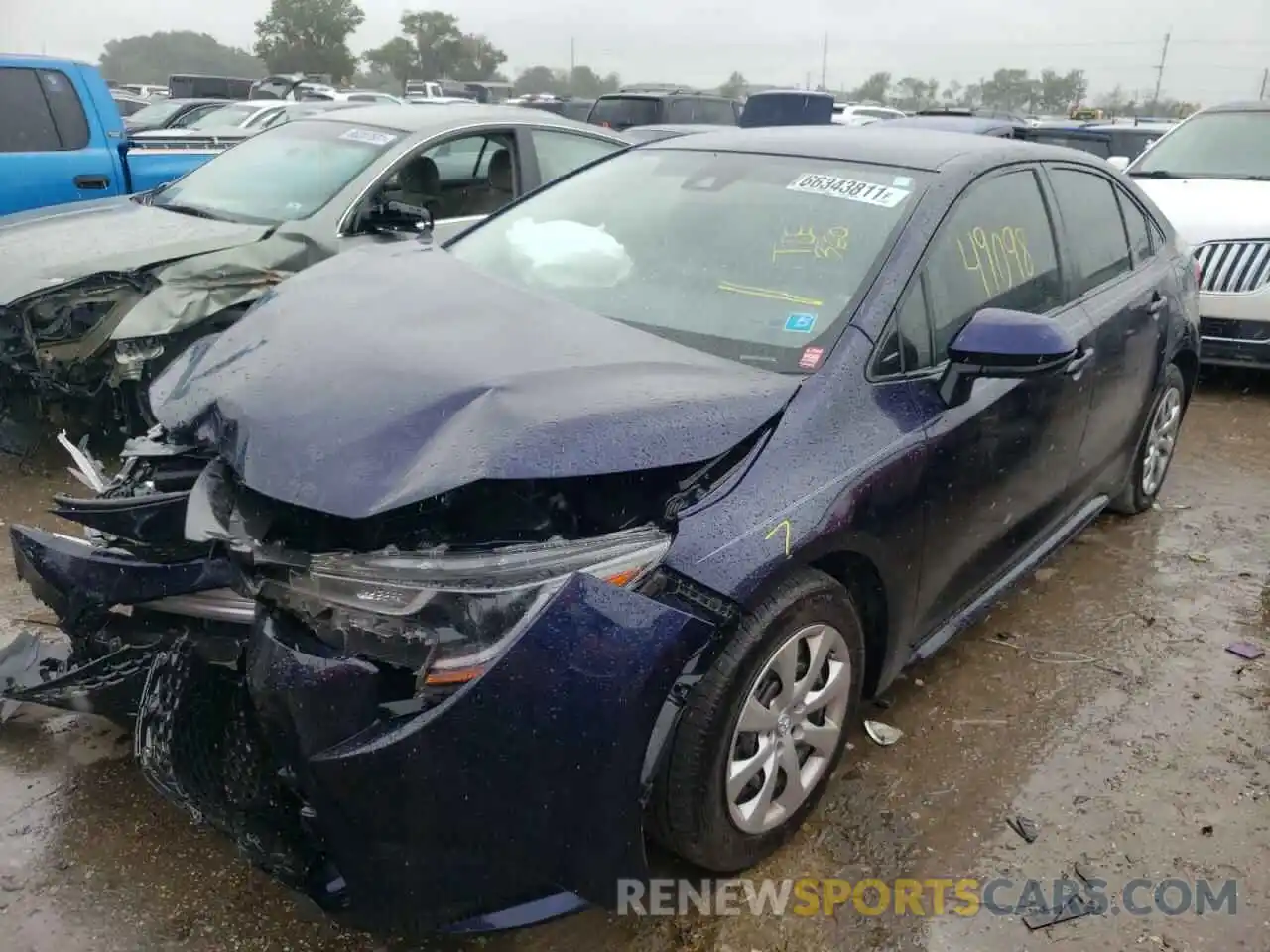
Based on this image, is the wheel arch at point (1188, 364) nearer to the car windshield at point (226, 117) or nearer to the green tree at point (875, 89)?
the car windshield at point (226, 117)

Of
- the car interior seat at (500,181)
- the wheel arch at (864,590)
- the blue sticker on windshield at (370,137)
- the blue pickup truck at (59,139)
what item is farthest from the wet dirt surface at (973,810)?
the blue pickup truck at (59,139)

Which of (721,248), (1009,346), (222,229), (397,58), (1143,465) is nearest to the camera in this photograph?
(1009,346)

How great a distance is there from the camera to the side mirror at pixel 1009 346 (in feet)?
8.48

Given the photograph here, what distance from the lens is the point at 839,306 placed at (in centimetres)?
266

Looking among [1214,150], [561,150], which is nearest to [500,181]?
[561,150]

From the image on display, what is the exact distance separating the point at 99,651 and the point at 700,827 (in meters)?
1.51

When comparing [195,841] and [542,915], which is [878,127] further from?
[195,841]

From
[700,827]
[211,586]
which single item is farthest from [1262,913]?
[211,586]

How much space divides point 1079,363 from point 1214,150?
5.96m

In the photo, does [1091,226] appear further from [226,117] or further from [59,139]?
[226,117]

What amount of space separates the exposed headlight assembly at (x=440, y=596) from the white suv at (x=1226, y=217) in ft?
18.0

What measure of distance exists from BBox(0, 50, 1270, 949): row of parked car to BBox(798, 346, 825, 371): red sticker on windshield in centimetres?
1

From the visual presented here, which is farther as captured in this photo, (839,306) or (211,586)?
(839,306)

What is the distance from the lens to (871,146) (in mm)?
3238
